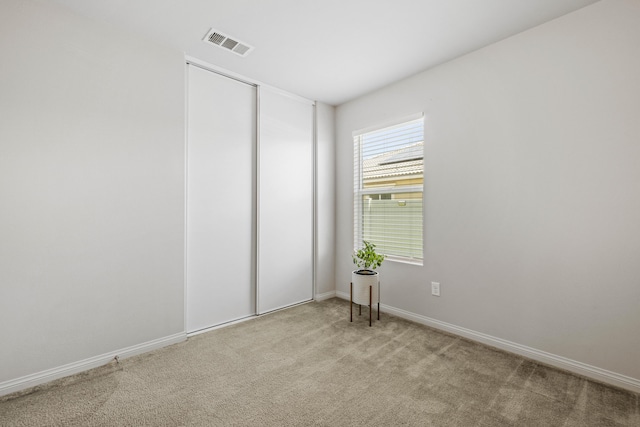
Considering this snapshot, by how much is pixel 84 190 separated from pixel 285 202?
1845 millimetres

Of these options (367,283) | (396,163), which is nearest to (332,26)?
(396,163)

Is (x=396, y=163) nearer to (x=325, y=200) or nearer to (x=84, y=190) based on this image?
(x=325, y=200)

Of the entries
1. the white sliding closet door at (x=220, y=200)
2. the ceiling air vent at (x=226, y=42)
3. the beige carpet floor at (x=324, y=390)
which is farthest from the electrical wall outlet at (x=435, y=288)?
the ceiling air vent at (x=226, y=42)

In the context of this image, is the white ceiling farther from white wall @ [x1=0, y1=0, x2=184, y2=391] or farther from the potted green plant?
the potted green plant

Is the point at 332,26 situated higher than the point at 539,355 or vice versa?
the point at 332,26

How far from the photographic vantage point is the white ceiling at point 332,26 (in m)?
2.01

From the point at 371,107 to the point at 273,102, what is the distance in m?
1.13

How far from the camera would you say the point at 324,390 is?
188cm

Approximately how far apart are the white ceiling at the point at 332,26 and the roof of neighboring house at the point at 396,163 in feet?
2.56

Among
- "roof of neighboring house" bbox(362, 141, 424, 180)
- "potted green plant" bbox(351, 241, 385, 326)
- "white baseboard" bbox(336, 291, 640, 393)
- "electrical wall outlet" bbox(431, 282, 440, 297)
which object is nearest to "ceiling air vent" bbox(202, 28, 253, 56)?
"roof of neighboring house" bbox(362, 141, 424, 180)

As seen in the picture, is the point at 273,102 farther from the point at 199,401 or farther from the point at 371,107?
the point at 199,401

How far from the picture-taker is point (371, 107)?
3453mm

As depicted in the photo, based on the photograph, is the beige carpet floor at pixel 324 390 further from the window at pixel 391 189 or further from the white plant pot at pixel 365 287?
the window at pixel 391 189

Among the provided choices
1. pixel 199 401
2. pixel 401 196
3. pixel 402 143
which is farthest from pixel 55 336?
pixel 402 143
